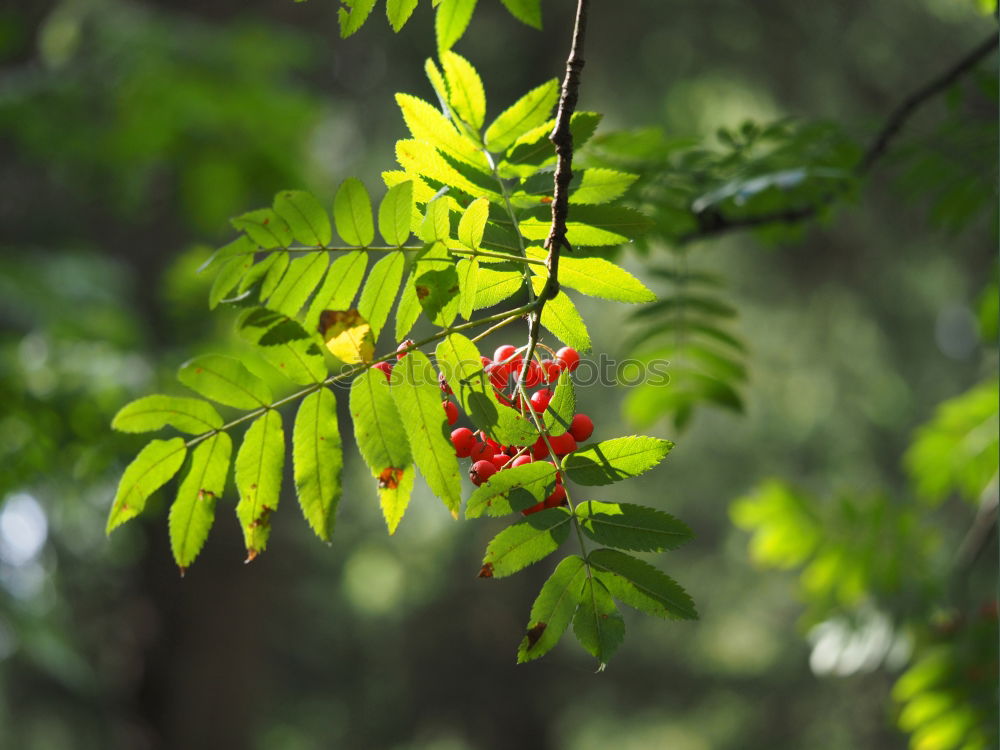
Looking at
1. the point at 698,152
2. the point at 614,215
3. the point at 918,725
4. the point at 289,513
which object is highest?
the point at 289,513

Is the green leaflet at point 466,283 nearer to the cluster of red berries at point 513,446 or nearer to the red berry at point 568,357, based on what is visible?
the cluster of red berries at point 513,446

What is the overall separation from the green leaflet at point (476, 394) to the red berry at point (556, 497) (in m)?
0.08

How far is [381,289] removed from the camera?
3.85 feet

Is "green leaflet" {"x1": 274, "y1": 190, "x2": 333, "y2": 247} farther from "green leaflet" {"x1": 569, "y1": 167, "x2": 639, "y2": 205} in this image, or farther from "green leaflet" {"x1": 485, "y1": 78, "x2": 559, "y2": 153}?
"green leaflet" {"x1": 569, "y1": 167, "x2": 639, "y2": 205}

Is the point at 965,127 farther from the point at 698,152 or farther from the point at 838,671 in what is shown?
the point at 838,671

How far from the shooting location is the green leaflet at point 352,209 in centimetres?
116

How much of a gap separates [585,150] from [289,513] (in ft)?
18.1

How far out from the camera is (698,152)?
202 cm

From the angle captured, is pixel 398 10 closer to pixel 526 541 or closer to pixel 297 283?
pixel 297 283

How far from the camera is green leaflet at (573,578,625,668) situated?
104cm

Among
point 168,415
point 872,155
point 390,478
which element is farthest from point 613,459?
point 872,155

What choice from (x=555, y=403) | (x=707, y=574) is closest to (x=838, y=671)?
(x=555, y=403)

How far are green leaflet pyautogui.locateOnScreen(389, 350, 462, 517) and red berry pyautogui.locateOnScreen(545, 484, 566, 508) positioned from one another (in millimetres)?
128

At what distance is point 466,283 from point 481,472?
26cm
